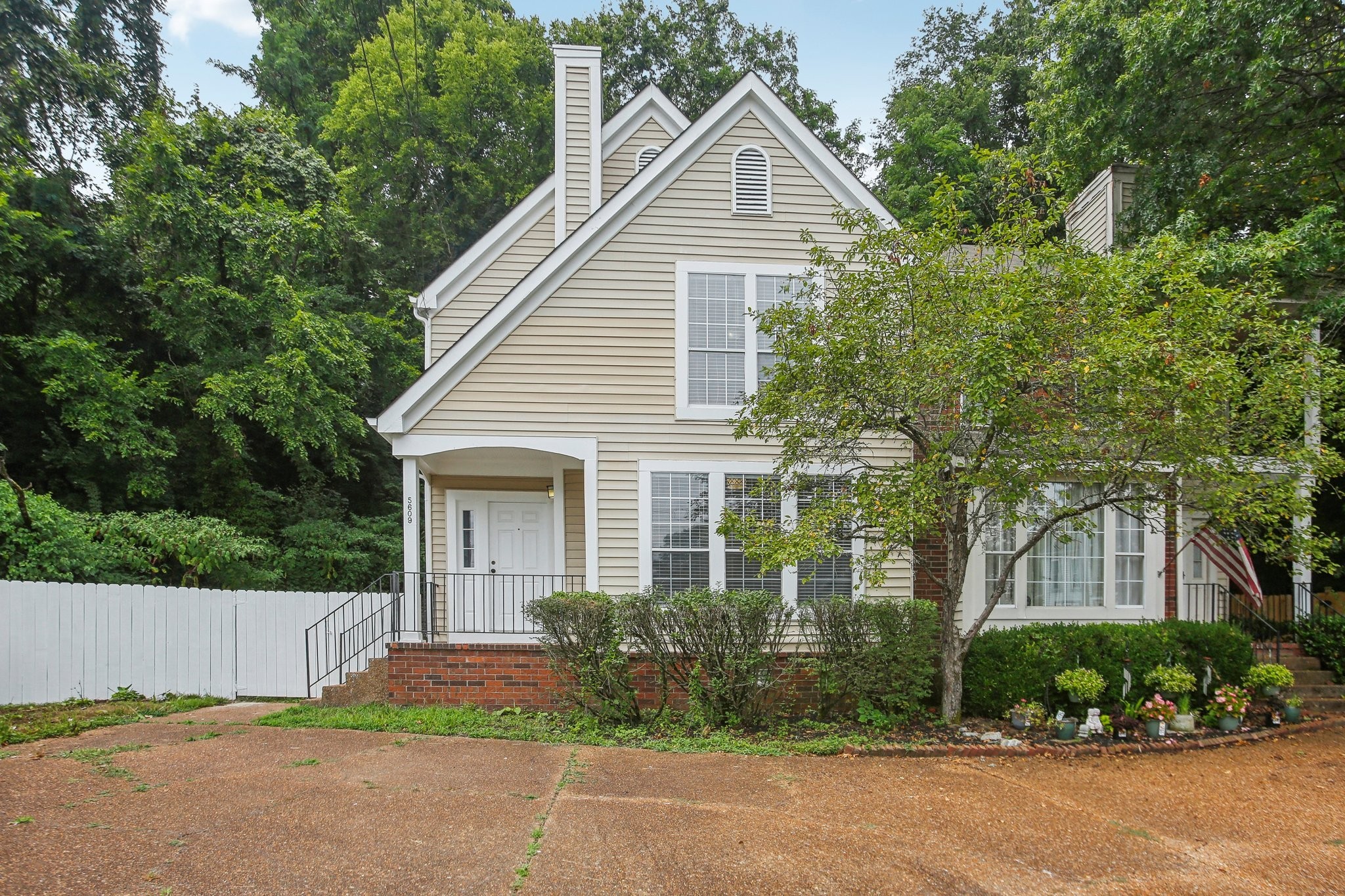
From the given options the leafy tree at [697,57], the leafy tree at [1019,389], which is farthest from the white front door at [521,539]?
the leafy tree at [697,57]

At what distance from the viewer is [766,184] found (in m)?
9.58

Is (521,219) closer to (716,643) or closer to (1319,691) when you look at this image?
(716,643)

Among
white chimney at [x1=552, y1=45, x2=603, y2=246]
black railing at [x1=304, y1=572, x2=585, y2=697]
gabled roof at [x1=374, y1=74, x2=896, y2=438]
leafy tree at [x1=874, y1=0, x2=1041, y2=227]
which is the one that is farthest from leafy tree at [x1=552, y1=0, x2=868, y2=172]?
black railing at [x1=304, y1=572, x2=585, y2=697]

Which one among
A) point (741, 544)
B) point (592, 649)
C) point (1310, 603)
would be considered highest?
point (741, 544)

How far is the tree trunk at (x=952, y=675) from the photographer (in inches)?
309

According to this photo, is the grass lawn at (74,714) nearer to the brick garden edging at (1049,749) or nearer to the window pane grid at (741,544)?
the window pane grid at (741,544)

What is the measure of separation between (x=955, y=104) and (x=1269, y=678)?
811 inches

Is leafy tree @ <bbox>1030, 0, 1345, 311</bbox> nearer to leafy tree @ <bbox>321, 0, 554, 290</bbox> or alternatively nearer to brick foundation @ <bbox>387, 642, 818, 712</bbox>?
brick foundation @ <bbox>387, 642, 818, 712</bbox>

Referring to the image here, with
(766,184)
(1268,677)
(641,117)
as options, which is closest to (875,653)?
(1268,677)

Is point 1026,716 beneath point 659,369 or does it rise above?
beneath

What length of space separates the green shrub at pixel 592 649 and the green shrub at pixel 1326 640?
924 cm

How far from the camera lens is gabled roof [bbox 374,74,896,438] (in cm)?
899

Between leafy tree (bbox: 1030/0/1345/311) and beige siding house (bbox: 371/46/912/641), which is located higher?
leafy tree (bbox: 1030/0/1345/311)

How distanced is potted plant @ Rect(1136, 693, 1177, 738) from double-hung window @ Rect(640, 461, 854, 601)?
313 centimetres
